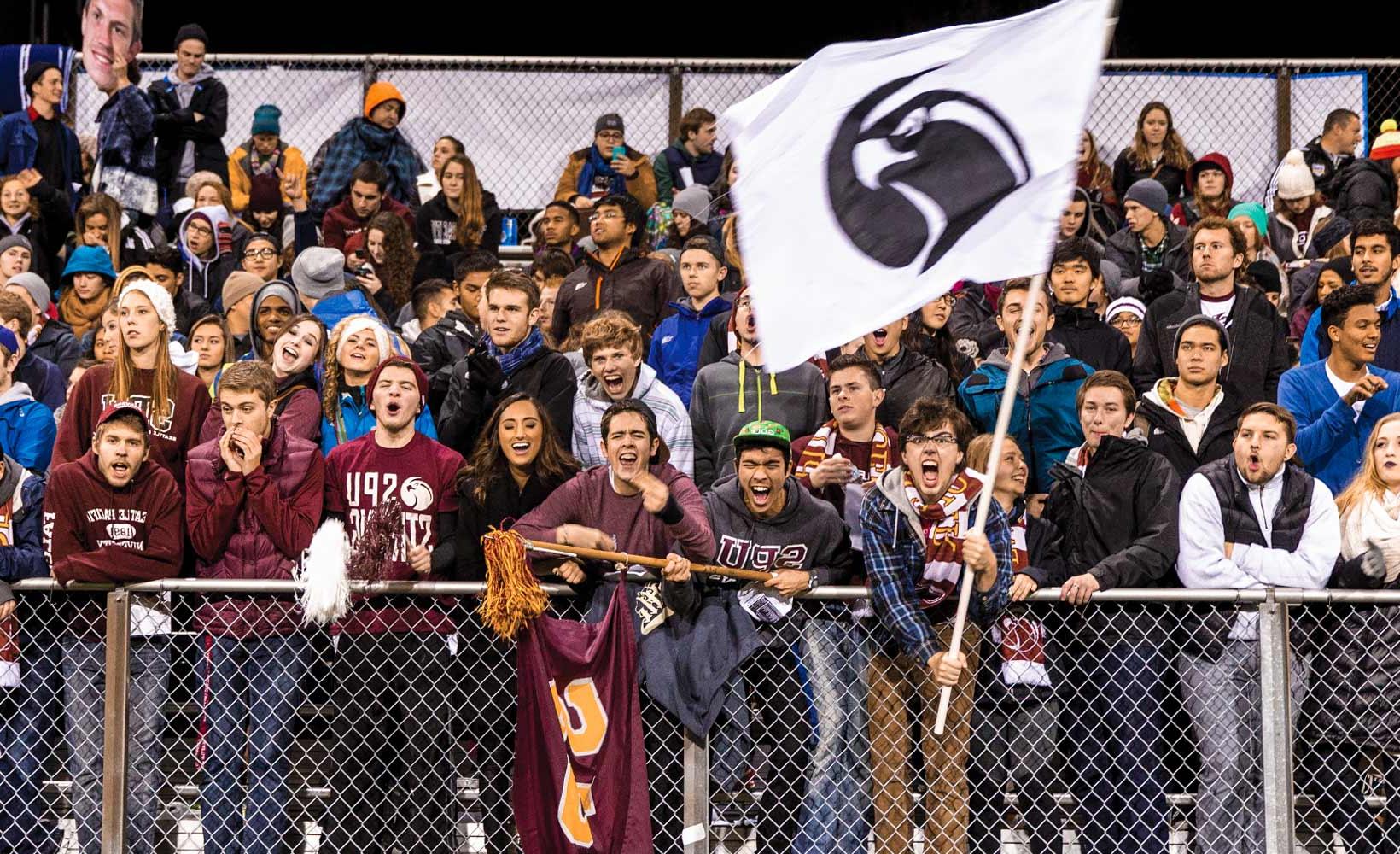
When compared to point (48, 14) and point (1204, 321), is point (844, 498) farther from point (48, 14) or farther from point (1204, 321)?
point (48, 14)

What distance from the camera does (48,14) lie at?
18.4 metres

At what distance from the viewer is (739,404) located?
29.3ft

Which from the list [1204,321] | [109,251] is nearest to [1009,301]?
[1204,321]

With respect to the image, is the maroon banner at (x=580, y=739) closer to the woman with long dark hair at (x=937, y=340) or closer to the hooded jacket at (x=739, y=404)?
the hooded jacket at (x=739, y=404)

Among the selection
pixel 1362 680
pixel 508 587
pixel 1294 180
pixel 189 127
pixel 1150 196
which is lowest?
pixel 1362 680

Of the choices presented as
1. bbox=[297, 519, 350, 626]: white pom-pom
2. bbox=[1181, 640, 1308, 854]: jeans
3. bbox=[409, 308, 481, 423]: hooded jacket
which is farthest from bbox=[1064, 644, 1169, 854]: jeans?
bbox=[409, 308, 481, 423]: hooded jacket

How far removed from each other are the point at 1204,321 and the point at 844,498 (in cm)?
188

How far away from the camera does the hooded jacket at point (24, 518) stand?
7730 millimetres

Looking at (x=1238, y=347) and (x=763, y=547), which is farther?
(x=1238, y=347)

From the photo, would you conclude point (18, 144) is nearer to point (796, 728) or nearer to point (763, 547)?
point (763, 547)

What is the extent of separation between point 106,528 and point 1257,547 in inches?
183

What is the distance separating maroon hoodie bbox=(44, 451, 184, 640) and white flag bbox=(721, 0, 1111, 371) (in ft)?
8.91

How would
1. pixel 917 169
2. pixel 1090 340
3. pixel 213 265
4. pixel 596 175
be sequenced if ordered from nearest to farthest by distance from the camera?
pixel 917 169, pixel 1090 340, pixel 213 265, pixel 596 175

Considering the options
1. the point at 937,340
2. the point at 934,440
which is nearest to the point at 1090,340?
the point at 937,340
